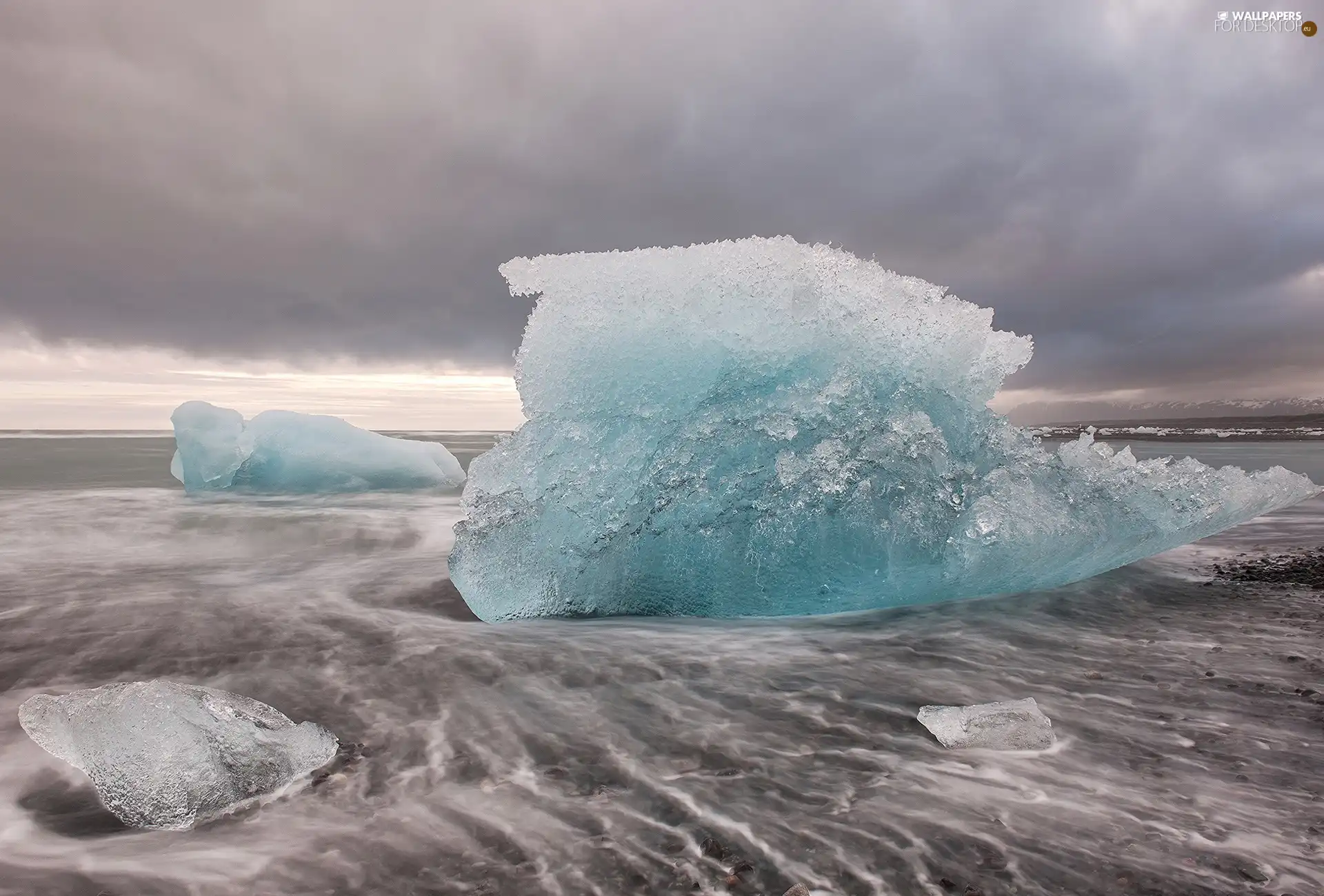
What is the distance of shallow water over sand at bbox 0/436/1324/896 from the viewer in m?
1.78

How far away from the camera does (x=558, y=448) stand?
455 centimetres

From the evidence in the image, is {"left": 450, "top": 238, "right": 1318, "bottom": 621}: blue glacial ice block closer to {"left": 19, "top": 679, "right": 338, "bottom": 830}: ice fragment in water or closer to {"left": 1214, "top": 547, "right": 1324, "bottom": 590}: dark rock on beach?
{"left": 1214, "top": 547, "right": 1324, "bottom": 590}: dark rock on beach

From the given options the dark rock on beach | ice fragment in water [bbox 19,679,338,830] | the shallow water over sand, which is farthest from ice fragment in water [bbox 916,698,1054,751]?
the dark rock on beach

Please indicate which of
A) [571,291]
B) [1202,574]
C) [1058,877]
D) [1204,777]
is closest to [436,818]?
[1058,877]

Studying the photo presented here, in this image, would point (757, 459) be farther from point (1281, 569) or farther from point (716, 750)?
point (1281, 569)

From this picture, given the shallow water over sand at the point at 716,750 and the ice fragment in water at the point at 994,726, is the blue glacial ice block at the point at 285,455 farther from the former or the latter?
the ice fragment in water at the point at 994,726

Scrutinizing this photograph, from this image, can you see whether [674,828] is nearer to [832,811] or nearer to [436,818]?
[832,811]

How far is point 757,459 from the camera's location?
173 inches

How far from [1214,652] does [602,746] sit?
2.94 meters

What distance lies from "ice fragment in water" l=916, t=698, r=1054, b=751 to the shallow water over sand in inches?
2.9

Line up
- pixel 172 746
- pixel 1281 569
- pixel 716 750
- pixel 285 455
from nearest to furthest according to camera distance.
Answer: pixel 172 746, pixel 716 750, pixel 1281 569, pixel 285 455

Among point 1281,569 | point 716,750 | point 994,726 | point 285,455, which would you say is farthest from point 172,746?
point 285,455

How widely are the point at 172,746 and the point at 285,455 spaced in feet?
43.5

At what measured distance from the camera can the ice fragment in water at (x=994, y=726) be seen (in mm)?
2439
